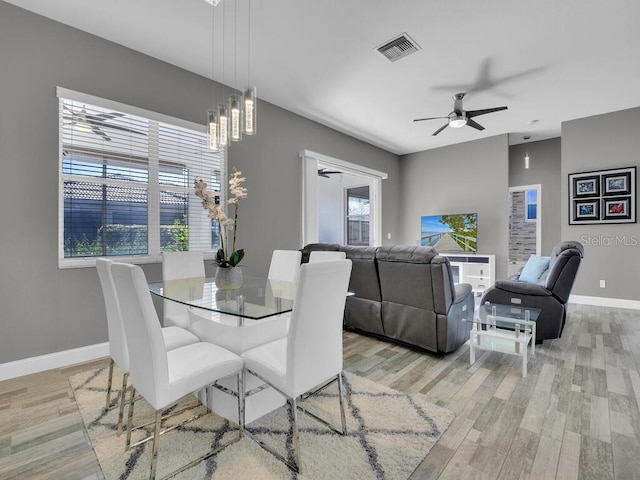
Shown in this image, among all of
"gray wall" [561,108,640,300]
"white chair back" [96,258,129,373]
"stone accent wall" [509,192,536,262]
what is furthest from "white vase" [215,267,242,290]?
"stone accent wall" [509,192,536,262]

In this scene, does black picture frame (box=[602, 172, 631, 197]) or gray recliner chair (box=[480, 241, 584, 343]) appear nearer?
gray recliner chair (box=[480, 241, 584, 343])

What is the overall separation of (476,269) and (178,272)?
5.34 meters

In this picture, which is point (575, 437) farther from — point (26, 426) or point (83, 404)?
point (26, 426)

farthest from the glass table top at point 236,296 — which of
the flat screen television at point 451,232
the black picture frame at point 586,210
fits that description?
the black picture frame at point 586,210

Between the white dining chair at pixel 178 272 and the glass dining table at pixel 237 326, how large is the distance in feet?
1.07

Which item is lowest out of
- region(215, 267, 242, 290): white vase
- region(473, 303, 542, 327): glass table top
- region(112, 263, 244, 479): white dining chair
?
region(473, 303, 542, 327): glass table top

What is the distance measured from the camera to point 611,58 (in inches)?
130

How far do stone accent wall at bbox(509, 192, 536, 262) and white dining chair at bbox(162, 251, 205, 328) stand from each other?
649cm

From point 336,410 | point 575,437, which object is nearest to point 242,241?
point 336,410

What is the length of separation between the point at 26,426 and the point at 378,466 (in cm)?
206

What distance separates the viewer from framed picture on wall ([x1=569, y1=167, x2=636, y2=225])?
15.4 feet

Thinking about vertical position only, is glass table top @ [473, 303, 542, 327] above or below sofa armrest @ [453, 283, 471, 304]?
below

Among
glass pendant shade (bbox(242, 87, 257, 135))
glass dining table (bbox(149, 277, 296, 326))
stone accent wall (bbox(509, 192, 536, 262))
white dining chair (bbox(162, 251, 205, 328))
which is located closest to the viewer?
glass dining table (bbox(149, 277, 296, 326))

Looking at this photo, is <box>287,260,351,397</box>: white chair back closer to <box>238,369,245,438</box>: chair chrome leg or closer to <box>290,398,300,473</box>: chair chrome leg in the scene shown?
<box>290,398,300,473</box>: chair chrome leg
